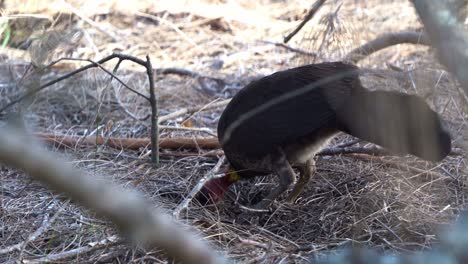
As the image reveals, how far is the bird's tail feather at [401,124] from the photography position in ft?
10.2

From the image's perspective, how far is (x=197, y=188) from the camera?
12.1ft

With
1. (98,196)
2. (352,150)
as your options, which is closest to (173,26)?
(352,150)

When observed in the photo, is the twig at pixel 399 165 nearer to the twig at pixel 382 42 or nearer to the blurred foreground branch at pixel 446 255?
the twig at pixel 382 42

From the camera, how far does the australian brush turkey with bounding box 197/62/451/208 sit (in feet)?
10.4

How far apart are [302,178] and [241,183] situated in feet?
1.40

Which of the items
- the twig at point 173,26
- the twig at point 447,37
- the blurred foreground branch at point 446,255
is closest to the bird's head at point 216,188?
the twig at point 447,37

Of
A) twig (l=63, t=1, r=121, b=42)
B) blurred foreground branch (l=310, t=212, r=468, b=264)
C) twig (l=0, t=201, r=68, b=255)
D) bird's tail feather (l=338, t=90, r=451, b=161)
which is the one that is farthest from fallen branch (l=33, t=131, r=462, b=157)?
blurred foreground branch (l=310, t=212, r=468, b=264)

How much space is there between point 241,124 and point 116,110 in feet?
6.86

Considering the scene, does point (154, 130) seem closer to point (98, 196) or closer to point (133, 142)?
point (133, 142)

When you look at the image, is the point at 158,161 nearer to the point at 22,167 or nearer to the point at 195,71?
the point at 195,71

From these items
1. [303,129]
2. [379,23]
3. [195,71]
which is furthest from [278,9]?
[303,129]

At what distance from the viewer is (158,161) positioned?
4.33 m

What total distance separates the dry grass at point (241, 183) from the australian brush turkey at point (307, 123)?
0.68 feet

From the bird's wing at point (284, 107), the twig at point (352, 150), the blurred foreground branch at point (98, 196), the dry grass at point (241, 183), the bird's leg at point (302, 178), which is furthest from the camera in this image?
the twig at point (352, 150)
